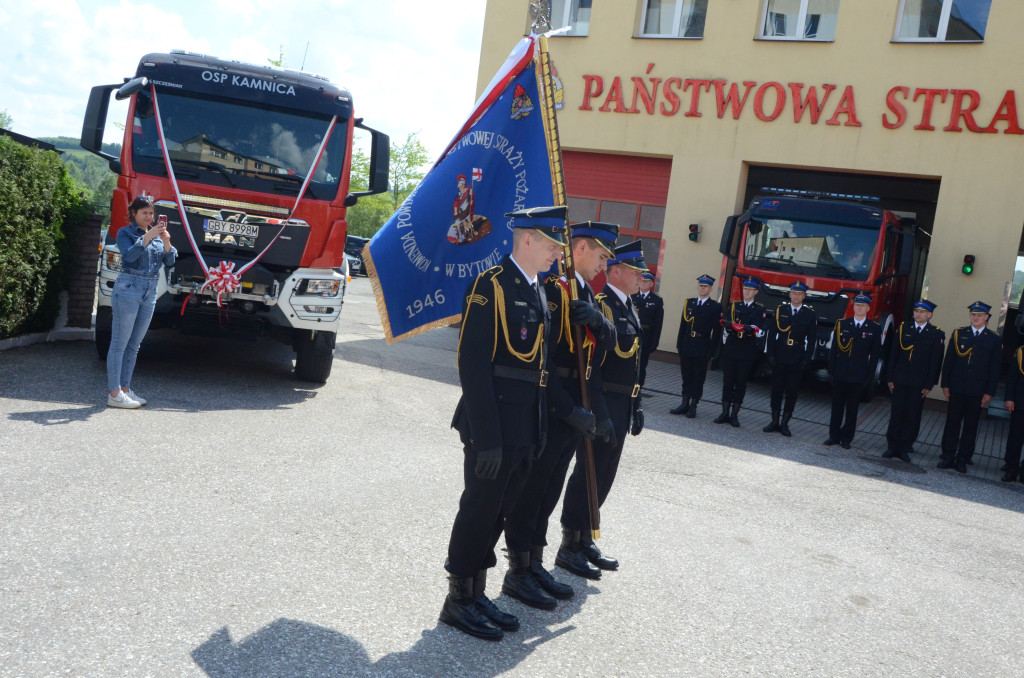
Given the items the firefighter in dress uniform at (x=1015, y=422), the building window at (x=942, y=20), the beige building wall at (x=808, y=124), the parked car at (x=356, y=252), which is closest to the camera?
the firefighter in dress uniform at (x=1015, y=422)

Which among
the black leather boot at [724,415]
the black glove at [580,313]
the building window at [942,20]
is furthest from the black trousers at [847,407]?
the building window at [942,20]

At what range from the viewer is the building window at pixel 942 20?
1487cm

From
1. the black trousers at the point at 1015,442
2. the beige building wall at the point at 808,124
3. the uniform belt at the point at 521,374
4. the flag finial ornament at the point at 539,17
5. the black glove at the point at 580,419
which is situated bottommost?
the black trousers at the point at 1015,442

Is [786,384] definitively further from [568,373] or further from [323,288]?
[568,373]

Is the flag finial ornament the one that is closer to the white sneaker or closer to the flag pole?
the flag pole

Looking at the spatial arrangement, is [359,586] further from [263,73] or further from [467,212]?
[263,73]

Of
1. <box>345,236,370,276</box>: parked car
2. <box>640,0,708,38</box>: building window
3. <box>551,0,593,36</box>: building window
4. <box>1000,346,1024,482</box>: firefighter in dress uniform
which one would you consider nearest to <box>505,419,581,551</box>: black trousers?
<box>1000,346,1024,482</box>: firefighter in dress uniform

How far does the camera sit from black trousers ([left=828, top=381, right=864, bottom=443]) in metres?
10.3

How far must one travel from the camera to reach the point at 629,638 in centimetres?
411

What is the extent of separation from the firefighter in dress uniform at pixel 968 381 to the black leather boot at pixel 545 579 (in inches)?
Answer: 267

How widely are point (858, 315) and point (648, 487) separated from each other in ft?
16.4

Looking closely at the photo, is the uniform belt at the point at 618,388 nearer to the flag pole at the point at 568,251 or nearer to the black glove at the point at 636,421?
the black glove at the point at 636,421

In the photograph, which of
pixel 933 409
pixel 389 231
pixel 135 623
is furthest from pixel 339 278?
pixel 933 409

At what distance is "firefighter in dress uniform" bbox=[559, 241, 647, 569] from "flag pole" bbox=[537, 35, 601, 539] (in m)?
0.08
